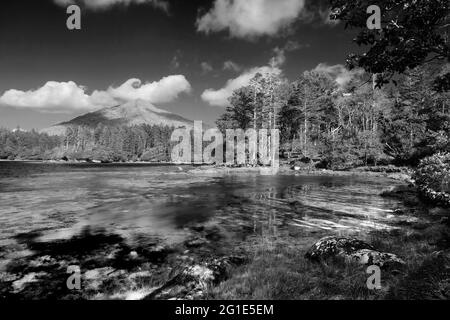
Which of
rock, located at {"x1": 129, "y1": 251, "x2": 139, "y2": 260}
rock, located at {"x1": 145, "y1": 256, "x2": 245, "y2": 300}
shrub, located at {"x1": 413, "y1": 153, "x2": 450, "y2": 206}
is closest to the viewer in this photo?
rock, located at {"x1": 145, "y1": 256, "x2": 245, "y2": 300}

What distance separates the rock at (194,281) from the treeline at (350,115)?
44042 millimetres

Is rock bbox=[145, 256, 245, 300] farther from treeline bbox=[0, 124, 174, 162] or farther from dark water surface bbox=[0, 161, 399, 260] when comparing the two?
treeline bbox=[0, 124, 174, 162]

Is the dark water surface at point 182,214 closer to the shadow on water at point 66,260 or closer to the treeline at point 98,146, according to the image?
the shadow on water at point 66,260

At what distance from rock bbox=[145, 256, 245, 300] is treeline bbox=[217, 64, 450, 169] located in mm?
44042

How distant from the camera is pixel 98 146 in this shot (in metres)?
162

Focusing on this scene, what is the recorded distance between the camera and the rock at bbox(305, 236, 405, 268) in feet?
22.8

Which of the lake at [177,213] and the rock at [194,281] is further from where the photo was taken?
the lake at [177,213]

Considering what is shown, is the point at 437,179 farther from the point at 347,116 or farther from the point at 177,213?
the point at 347,116

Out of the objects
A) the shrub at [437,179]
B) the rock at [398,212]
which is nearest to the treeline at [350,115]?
the shrub at [437,179]

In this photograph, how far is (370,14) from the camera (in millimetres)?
7965

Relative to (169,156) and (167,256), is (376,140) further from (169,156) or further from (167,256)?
(169,156)

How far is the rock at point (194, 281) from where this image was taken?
582 centimetres

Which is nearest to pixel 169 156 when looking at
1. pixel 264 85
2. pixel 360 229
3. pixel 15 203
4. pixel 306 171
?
pixel 264 85

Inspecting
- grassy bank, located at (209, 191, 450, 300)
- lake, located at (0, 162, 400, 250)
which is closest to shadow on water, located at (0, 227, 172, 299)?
lake, located at (0, 162, 400, 250)
